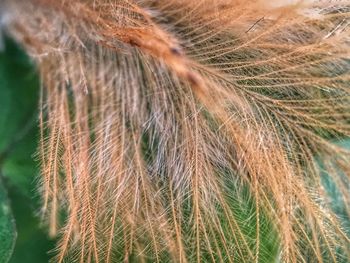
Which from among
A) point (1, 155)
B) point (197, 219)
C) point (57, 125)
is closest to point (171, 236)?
point (197, 219)

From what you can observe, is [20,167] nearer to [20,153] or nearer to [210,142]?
[20,153]

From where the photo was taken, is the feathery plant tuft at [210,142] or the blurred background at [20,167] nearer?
the feathery plant tuft at [210,142]

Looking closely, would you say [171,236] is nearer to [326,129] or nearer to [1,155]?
[326,129]

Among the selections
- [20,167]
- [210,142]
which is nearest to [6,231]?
[20,167]

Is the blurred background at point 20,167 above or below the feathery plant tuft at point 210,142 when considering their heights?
below

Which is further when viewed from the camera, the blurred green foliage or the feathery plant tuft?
the blurred green foliage

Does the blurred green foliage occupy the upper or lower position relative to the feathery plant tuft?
lower
